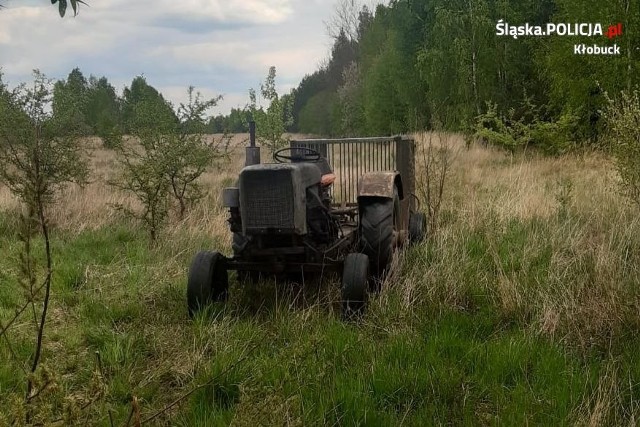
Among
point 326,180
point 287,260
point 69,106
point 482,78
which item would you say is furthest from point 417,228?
point 482,78

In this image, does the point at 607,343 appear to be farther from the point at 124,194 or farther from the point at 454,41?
the point at 454,41

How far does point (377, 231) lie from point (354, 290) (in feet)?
2.70

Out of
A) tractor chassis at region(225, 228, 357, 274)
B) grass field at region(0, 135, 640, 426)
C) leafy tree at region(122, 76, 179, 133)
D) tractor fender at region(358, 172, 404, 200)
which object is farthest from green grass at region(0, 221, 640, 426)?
leafy tree at region(122, 76, 179, 133)

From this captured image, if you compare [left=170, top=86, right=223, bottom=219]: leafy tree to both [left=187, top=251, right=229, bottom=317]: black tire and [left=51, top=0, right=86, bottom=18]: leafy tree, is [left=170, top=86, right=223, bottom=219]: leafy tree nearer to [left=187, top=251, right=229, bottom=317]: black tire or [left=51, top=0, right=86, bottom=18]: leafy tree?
[left=187, top=251, right=229, bottom=317]: black tire

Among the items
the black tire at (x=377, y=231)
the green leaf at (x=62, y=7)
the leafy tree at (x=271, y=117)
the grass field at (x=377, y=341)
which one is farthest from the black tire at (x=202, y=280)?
the leafy tree at (x=271, y=117)

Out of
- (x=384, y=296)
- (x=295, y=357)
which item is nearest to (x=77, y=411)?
(x=295, y=357)

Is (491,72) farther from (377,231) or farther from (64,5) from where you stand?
(64,5)

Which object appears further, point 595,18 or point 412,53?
point 412,53

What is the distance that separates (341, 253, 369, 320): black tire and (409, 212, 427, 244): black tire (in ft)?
6.26

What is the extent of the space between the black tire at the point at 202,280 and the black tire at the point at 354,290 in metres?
0.98

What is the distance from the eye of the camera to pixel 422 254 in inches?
Answer: 197

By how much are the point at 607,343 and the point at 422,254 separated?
1.91 m

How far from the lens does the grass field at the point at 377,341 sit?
2.72 m

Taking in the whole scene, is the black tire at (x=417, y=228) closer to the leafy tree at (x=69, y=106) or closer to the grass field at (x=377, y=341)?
the grass field at (x=377, y=341)
